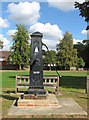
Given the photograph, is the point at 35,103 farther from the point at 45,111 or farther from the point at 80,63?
the point at 80,63

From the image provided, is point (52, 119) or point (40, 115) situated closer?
point (52, 119)

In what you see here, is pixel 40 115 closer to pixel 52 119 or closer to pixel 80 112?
pixel 52 119

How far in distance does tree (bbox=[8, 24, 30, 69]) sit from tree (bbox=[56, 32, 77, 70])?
13052 millimetres

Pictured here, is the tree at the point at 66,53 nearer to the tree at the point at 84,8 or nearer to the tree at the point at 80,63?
the tree at the point at 80,63

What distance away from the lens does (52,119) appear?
14.1 ft

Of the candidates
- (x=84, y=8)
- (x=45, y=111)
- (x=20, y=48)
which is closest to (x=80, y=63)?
(x=20, y=48)

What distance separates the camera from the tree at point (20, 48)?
42.7 m

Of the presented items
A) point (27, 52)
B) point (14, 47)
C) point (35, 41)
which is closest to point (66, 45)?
point (27, 52)

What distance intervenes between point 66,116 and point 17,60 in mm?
39375

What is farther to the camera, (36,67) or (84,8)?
(84,8)

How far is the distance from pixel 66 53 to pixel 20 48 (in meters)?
16.6

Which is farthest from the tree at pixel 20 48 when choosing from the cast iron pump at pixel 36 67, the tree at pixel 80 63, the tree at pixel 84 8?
Answer: the cast iron pump at pixel 36 67

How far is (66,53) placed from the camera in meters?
49.7

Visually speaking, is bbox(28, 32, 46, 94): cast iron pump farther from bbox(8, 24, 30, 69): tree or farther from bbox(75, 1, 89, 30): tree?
bbox(8, 24, 30, 69): tree
